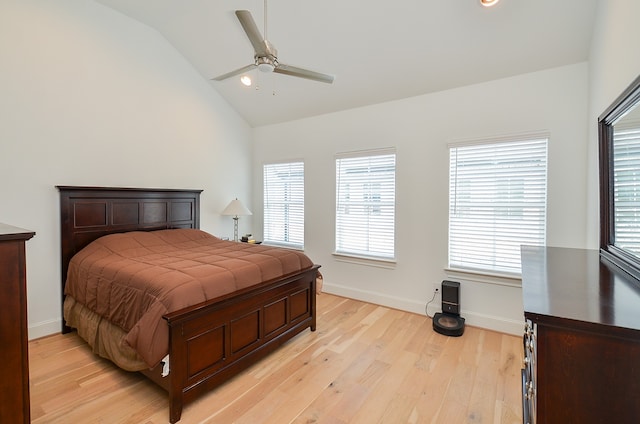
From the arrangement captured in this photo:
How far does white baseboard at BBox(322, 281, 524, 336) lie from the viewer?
120 inches

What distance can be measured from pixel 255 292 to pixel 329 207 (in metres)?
2.18

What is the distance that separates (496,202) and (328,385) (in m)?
2.42

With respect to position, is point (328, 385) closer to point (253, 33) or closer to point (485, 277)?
point (485, 277)

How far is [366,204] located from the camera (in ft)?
13.1

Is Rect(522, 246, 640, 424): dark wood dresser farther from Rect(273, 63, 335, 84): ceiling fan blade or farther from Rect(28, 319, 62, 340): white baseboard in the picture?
Rect(28, 319, 62, 340): white baseboard

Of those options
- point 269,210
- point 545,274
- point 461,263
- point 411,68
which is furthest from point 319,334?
point 411,68

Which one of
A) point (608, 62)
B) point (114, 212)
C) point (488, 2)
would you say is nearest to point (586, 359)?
point (608, 62)

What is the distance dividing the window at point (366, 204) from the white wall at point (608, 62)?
1843 millimetres

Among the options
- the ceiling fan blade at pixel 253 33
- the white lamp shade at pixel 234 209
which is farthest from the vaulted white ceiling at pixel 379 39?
the white lamp shade at pixel 234 209

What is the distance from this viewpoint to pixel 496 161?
10.2 ft

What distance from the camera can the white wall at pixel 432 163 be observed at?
2768 millimetres

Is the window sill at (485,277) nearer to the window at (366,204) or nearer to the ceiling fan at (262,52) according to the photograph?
the window at (366,204)

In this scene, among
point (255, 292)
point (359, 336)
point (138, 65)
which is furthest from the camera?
point (138, 65)

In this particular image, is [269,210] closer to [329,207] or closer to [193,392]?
[329,207]
